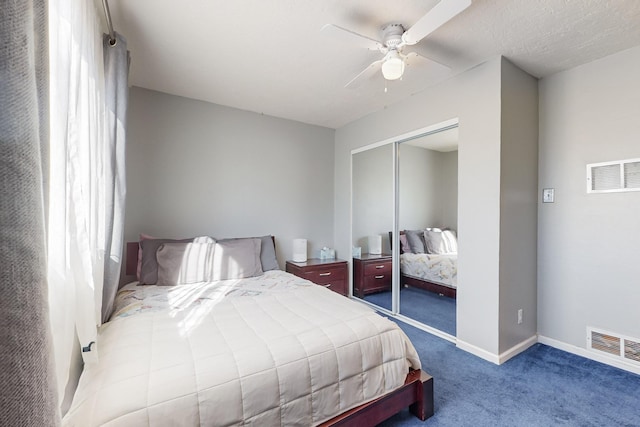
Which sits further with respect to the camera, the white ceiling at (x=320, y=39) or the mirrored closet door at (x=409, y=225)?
the mirrored closet door at (x=409, y=225)

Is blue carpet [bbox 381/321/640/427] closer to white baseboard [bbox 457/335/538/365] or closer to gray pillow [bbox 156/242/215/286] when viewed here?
white baseboard [bbox 457/335/538/365]

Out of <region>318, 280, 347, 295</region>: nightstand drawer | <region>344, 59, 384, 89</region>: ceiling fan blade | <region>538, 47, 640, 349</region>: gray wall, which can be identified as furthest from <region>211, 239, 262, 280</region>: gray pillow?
<region>538, 47, 640, 349</region>: gray wall

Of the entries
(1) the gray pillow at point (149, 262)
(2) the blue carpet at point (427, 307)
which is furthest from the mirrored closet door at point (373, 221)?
(1) the gray pillow at point (149, 262)

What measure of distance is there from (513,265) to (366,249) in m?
1.70

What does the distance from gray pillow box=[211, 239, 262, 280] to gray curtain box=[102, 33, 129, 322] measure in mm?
851

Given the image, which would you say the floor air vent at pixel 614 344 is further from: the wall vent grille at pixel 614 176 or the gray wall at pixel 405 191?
the gray wall at pixel 405 191

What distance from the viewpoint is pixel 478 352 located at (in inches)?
94.3

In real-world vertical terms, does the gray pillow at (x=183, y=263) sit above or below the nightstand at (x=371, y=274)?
above

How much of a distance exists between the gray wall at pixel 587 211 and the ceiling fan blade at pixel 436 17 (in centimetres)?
180

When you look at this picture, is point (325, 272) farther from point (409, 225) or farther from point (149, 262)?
point (149, 262)

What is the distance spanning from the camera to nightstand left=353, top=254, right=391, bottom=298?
137 inches

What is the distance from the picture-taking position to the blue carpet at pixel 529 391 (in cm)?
169

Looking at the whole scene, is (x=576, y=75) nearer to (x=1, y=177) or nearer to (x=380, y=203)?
(x=380, y=203)

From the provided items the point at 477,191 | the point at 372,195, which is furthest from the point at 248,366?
the point at 372,195
